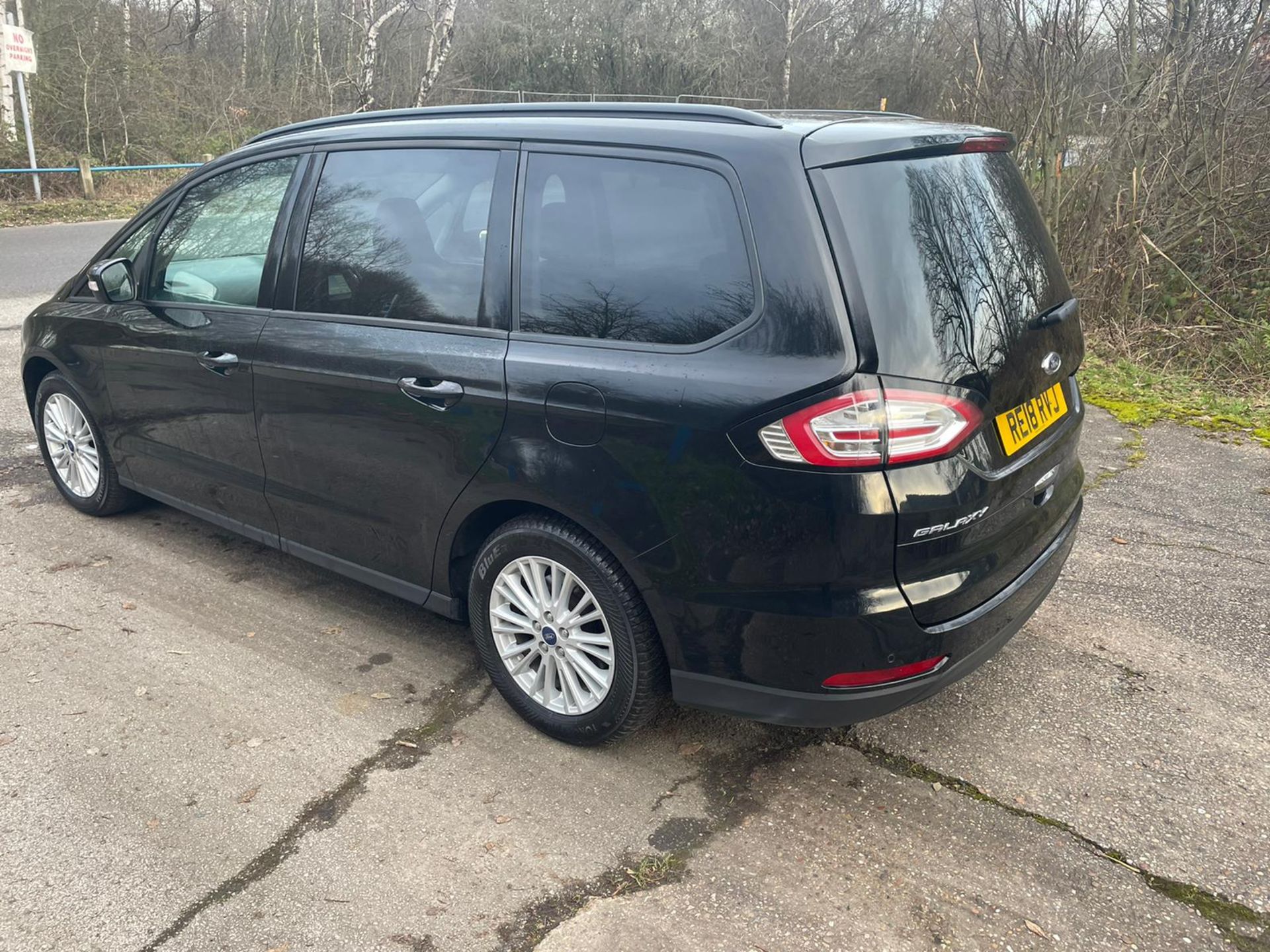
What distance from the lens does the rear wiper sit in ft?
9.53

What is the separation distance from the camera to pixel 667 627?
9.02 ft

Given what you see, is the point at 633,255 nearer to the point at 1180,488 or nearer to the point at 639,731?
the point at 639,731

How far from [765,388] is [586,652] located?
104cm

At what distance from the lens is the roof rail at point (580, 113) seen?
2.79 metres

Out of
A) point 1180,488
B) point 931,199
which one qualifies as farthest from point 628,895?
point 1180,488

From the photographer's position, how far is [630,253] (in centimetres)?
277

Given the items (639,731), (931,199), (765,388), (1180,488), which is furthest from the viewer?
(1180,488)

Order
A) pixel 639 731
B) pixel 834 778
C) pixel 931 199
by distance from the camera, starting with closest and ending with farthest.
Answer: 1. pixel 931 199
2. pixel 834 778
3. pixel 639 731

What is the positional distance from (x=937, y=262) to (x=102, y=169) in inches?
765

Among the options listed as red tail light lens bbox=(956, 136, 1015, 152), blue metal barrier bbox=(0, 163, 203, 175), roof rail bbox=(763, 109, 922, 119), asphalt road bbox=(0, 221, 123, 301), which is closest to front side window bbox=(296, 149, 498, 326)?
roof rail bbox=(763, 109, 922, 119)

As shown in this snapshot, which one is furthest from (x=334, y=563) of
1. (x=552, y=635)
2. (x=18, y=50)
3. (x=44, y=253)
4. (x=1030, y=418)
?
(x=18, y=50)

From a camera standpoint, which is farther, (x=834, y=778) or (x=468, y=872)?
(x=834, y=778)

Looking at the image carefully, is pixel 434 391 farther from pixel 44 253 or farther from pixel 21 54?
pixel 21 54

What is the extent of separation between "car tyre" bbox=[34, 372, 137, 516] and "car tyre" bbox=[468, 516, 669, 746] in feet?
7.90
